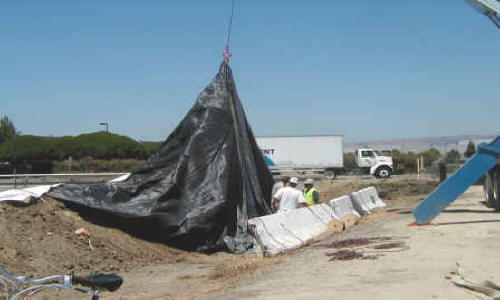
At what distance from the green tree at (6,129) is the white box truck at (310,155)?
1581 inches

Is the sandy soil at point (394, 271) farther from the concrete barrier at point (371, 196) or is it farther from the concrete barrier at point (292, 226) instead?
the concrete barrier at point (371, 196)

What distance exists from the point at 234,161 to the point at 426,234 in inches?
191

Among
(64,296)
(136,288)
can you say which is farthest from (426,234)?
(64,296)

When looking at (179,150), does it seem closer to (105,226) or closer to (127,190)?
(127,190)

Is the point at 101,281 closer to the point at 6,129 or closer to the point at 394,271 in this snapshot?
the point at 394,271

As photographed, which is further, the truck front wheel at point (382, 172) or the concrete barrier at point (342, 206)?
the truck front wheel at point (382, 172)

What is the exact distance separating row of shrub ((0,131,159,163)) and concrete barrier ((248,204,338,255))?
38752 mm

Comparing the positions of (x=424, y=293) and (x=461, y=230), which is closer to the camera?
(x=424, y=293)

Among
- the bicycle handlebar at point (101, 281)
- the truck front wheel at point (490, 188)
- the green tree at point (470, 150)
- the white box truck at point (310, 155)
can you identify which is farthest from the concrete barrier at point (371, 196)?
the green tree at point (470, 150)

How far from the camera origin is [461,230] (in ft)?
41.3

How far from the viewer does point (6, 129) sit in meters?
73.2

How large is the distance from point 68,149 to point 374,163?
28356 mm

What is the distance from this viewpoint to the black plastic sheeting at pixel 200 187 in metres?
12.4

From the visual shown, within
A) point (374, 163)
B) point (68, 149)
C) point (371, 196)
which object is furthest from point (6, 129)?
point (371, 196)
